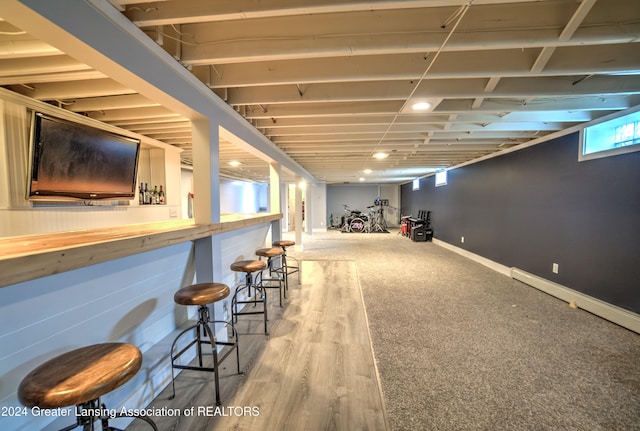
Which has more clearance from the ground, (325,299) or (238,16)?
(238,16)

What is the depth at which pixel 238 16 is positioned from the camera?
132 cm

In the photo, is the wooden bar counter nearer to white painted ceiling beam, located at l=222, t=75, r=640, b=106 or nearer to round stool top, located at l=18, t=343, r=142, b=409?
round stool top, located at l=18, t=343, r=142, b=409

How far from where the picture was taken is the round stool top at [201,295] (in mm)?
1545

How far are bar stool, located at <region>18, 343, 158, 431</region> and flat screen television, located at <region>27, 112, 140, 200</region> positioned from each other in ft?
6.51

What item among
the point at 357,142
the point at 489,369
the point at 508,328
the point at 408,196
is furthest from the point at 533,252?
the point at 408,196

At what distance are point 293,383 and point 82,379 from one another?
1.26 metres

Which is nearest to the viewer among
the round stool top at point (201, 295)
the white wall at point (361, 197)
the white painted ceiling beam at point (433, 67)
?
the round stool top at point (201, 295)

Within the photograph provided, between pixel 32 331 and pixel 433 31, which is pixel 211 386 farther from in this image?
pixel 433 31

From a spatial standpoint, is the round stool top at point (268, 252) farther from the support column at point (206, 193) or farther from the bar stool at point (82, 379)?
the bar stool at point (82, 379)

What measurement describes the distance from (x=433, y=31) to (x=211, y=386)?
273 cm

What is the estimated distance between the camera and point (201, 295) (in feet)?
5.20

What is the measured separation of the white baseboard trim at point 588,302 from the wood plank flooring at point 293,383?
2606mm

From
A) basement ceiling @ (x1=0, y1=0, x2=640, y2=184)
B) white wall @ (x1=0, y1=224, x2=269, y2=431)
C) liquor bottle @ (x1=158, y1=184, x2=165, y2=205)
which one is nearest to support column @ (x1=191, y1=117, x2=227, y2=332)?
white wall @ (x1=0, y1=224, x2=269, y2=431)

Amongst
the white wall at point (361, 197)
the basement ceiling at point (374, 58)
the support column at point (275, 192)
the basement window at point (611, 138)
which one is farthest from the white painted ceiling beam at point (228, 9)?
the white wall at point (361, 197)
